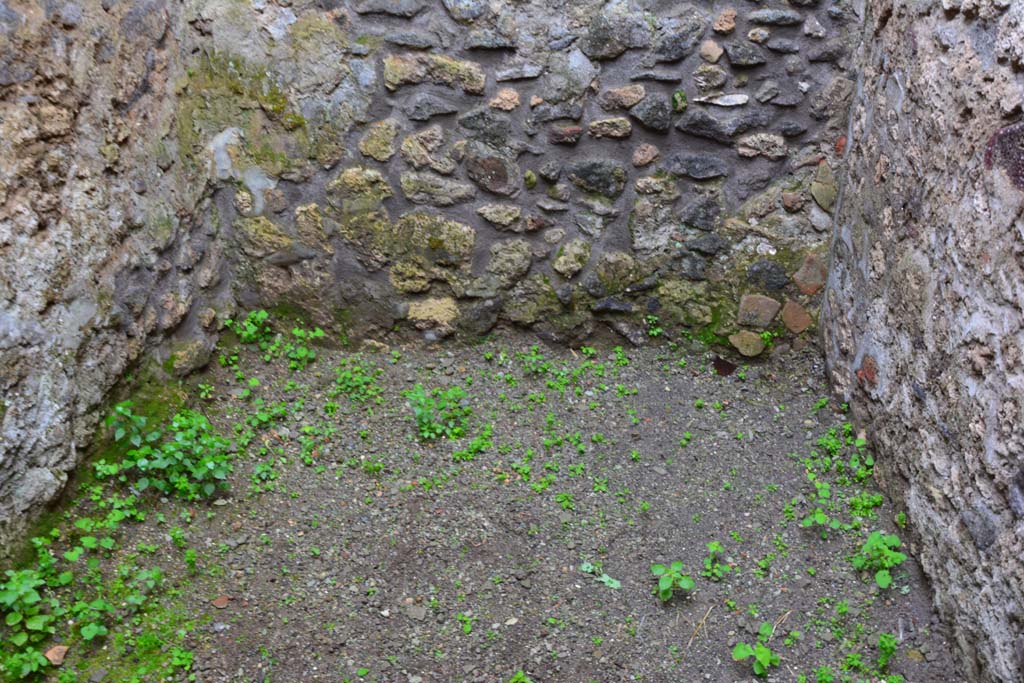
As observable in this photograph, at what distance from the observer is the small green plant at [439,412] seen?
301 cm

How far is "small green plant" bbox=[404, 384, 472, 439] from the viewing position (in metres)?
3.01

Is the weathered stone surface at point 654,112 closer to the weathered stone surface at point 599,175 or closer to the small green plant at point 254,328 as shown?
the weathered stone surface at point 599,175

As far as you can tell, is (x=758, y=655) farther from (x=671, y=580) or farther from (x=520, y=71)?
(x=520, y=71)

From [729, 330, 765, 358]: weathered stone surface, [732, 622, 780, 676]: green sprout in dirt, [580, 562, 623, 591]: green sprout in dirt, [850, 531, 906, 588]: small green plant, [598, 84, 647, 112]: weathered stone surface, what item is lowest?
[580, 562, 623, 591]: green sprout in dirt

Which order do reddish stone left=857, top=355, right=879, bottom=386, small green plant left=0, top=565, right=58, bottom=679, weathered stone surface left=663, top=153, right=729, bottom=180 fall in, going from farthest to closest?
weathered stone surface left=663, top=153, right=729, bottom=180
reddish stone left=857, top=355, right=879, bottom=386
small green plant left=0, top=565, right=58, bottom=679

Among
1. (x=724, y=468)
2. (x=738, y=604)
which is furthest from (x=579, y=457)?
(x=738, y=604)

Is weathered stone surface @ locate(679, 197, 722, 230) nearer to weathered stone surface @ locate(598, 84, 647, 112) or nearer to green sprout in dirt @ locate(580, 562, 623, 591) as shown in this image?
weathered stone surface @ locate(598, 84, 647, 112)

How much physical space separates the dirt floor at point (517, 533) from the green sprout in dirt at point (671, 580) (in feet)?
0.12

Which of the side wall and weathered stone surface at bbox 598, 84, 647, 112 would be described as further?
weathered stone surface at bbox 598, 84, 647, 112

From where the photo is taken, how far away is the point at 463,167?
321 cm

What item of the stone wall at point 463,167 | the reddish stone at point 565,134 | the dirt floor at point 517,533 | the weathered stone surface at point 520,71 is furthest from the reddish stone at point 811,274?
the weathered stone surface at point 520,71

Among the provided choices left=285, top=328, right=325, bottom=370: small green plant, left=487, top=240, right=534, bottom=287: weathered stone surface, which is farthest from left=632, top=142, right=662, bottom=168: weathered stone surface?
left=285, top=328, right=325, bottom=370: small green plant

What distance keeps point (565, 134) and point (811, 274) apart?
112 centimetres

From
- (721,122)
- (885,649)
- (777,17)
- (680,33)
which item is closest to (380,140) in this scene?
(680,33)
